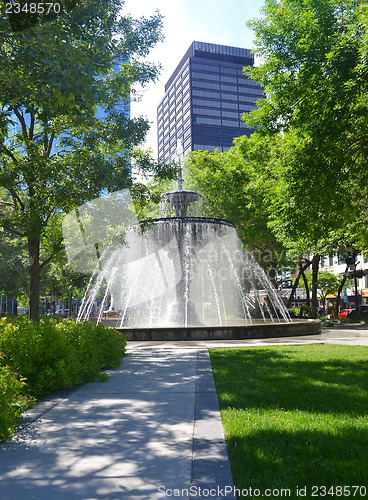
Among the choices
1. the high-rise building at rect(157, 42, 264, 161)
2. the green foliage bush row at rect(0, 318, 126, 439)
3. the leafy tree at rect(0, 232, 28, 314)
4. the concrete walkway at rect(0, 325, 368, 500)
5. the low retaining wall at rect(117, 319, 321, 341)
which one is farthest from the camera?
the high-rise building at rect(157, 42, 264, 161)

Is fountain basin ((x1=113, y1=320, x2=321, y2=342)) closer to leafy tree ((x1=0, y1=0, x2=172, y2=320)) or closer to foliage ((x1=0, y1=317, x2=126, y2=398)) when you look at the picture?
leafy tree ((x1=0, y1=0, x2=172, y2=320))

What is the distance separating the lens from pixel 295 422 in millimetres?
4820

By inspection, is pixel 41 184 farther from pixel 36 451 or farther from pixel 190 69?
pixel 190 69

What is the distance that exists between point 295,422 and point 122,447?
1988 millimetres

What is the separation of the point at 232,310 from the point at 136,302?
7.97 metres

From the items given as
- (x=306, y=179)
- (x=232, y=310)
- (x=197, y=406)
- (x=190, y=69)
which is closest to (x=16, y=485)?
(x=197, y=406)

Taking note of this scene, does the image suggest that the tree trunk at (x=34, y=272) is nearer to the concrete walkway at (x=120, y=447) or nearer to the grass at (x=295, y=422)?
the grass at (x=295, y=422)

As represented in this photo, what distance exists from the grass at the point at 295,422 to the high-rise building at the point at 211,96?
107m

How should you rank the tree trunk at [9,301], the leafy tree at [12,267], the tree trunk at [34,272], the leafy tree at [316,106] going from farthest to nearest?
1. the tree trunk at [9,301]
2. the leafy tree at [12,267]
3. the tree trunk at [34,272]
4. the leafy tree at [316,106]

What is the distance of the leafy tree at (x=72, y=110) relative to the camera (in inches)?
279

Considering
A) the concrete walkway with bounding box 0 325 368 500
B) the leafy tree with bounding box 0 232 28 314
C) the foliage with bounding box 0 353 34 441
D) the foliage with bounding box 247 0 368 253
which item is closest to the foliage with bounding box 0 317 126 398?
the concrete walkway with bounding box 0 325 368 500

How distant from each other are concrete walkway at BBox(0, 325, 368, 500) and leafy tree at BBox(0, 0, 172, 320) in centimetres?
494

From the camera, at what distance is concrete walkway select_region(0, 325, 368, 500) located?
3.32 metres

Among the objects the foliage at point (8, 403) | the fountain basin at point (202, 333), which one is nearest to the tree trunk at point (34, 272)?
the fountain basin at point (202, 333)
